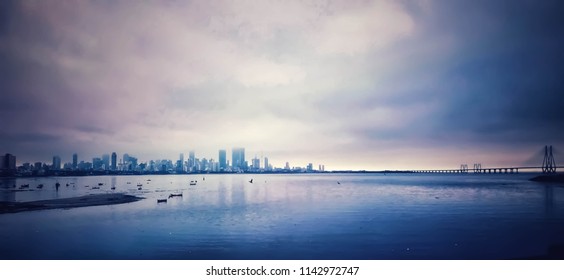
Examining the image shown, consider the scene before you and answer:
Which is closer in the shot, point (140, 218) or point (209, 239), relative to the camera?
point (209, 239)

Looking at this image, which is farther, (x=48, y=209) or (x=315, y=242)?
(x=48, y=209)

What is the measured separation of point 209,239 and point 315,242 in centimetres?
504

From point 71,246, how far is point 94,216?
9231mm

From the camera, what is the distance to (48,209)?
26172 millimetres

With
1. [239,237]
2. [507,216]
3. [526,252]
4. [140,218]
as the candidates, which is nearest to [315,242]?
[239,237]

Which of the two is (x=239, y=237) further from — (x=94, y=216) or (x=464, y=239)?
(x=94, y=216)

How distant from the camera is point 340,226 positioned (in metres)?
19.2

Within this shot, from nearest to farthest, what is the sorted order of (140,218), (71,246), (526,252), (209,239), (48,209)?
(526,252) < (71,246) < (209,239) < (140,218) < (48,209)

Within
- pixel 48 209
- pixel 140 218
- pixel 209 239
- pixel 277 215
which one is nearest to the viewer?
pixel 209 239

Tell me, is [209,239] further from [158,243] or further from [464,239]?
[464,239]

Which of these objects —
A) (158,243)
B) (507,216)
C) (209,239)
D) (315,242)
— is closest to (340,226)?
(315,242)
